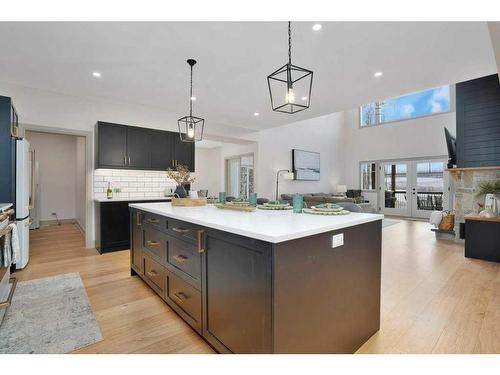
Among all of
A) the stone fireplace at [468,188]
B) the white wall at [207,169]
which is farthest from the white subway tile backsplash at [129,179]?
the stone fireplace at [468,188]

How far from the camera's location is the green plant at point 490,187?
4.32 meters

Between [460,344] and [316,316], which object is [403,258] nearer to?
[460,344]

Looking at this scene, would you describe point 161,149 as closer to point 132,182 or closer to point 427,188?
point 132,182

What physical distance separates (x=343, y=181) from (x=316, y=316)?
390 inches

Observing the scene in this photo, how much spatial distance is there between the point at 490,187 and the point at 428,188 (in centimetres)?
432

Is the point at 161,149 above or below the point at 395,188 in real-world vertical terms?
above

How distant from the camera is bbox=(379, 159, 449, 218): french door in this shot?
810cm

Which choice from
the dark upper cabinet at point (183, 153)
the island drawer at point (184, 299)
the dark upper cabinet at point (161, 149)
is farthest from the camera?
the dark upper cabinet at point (183, 153)

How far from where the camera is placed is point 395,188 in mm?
9078

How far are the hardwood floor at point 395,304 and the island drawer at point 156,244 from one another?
0.46 metres

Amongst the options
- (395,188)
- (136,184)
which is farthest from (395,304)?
(395,188)

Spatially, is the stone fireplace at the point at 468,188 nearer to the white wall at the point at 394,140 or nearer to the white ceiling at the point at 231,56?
the white ceiling at the point at 231,56

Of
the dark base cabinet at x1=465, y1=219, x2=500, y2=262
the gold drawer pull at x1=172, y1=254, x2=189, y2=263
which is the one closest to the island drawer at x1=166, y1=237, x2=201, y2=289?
the gold drawer pull at x1=172, y1=254, x2=189, y2=263
